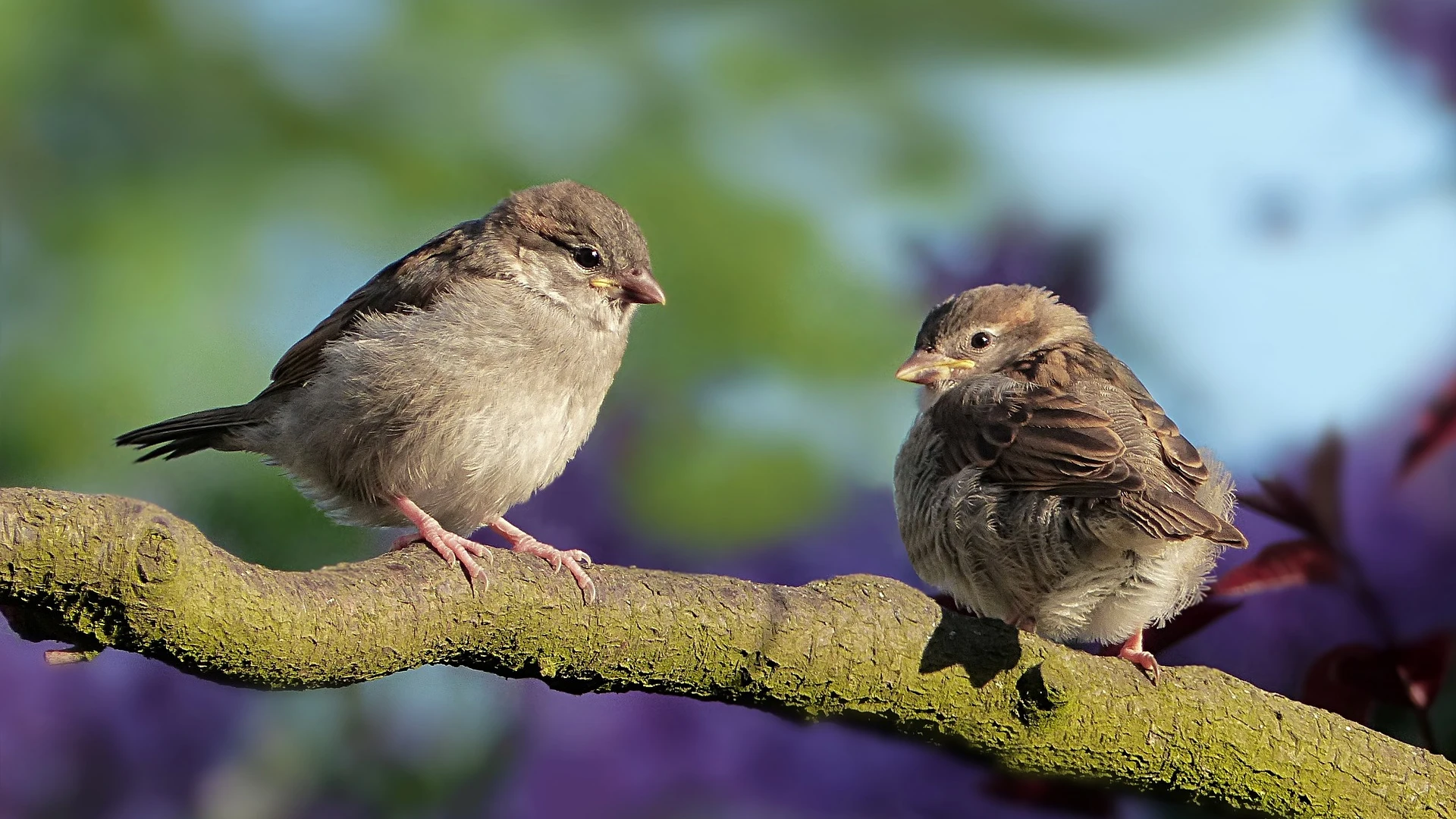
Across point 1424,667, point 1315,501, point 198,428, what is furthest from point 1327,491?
point 198,428

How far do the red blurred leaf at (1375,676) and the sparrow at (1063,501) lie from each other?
0.30 m

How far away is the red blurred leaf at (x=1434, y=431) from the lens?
2.78m

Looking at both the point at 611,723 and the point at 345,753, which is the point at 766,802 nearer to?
the point at 611,723

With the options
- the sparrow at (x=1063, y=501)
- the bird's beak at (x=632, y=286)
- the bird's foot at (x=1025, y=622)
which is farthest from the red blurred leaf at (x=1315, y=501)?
the bird's beak at (x=632, y=286)

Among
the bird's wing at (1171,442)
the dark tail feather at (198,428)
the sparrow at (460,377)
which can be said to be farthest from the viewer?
the dark tail feather at (198,428)

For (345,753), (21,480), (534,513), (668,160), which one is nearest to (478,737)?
(345,753)

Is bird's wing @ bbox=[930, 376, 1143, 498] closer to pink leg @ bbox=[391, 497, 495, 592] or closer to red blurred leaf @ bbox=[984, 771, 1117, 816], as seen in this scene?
red blurred leaf @ bbox=[984, 771, 1117, 816]

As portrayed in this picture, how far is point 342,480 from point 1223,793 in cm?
201

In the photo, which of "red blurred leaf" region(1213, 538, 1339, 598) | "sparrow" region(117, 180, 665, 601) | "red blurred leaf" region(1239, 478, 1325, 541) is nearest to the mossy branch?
"red blurred leaf" region(1213, 538, 1339, 598)

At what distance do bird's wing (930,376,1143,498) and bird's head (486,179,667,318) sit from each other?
77cm

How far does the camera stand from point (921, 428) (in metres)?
3.51

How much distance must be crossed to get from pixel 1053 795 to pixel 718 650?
962 millimetres

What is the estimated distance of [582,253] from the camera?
3.54 m

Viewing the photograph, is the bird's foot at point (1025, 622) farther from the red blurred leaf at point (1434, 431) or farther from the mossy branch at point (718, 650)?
the red blurred leaf at point (1434, 431)
